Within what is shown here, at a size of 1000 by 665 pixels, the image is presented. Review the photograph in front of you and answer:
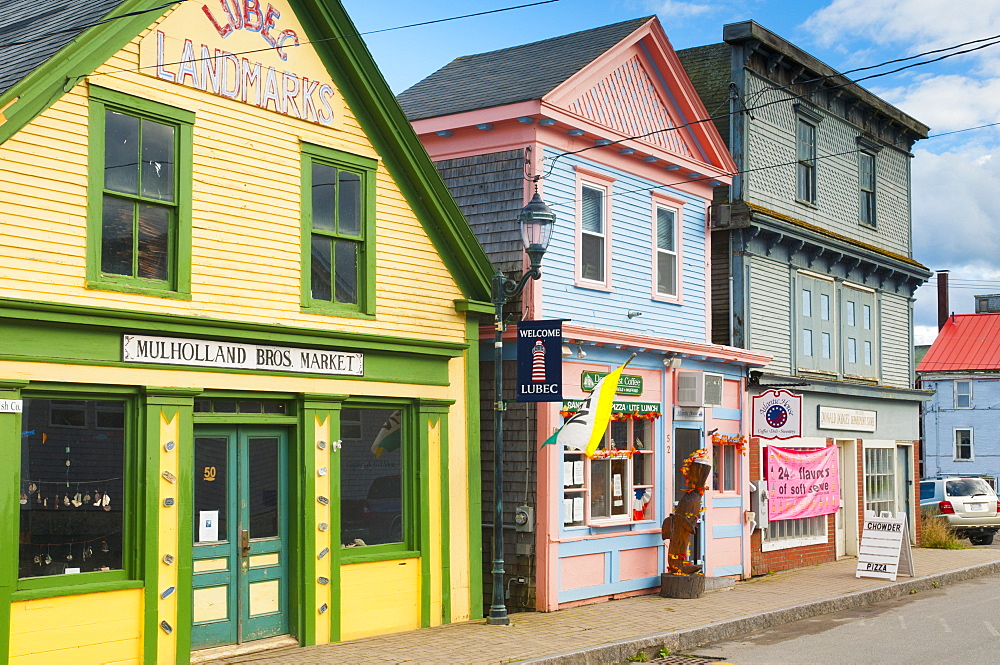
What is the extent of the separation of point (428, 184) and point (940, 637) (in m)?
8.10

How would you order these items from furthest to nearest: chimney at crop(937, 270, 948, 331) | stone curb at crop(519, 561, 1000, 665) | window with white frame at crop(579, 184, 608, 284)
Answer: chimney at crop(937, 270, 948, 331) < window with white frame at crop(579, 184, 608, 284) < stone curb at crop(519, 561, 1000, 665)

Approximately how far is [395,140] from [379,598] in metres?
5.25

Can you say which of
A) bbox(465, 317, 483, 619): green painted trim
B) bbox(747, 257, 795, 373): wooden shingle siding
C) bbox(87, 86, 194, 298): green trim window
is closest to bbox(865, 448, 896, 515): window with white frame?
bbox(747, 257, 795, 373): wooden shingle siding

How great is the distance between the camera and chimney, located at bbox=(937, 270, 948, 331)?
54406 mm

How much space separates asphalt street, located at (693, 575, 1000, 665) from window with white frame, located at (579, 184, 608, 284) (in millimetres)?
5344

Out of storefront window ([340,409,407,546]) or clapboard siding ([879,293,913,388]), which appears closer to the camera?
storefront window ([340,409,407,546])

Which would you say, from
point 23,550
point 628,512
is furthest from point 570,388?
point 23,550

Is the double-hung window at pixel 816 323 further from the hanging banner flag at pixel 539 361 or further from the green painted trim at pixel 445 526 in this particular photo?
the green painted trim at pixel 445 526

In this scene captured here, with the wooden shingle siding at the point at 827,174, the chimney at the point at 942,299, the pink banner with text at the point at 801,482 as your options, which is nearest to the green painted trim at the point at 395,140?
the wooden shingle siding at the point at 827,174

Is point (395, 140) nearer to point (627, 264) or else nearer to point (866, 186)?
point (627, 264)

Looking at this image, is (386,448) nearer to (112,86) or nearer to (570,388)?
(570,388)

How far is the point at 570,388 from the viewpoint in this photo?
50.8 feet

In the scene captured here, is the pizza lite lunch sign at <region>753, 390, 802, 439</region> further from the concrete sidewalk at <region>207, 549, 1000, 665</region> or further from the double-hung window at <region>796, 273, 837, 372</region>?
the double-hung window at <region>796, 273, 837, 372</region>

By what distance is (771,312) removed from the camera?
21000 millimetres
